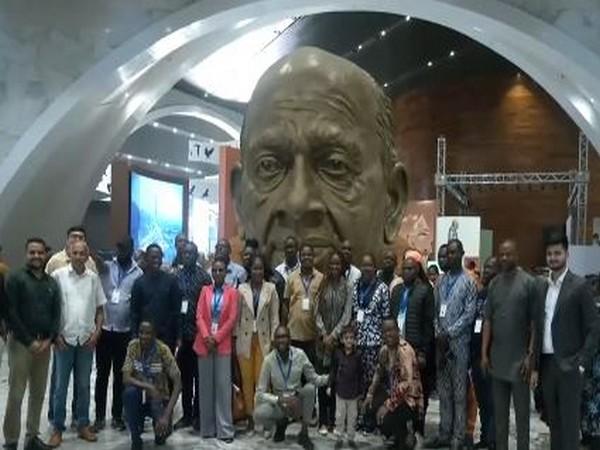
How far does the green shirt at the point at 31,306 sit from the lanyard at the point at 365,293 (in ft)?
7.02

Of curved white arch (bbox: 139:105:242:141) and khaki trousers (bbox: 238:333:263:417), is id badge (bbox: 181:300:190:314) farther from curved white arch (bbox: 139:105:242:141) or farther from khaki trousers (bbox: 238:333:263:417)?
curved white arch (bbox: 139:105:242:141)

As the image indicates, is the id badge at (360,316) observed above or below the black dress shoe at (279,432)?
above

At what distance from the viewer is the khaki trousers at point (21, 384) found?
5379 mm

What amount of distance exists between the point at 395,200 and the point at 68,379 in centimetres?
340

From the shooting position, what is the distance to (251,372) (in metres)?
Answer: 6.43

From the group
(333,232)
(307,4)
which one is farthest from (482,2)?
(333,232)

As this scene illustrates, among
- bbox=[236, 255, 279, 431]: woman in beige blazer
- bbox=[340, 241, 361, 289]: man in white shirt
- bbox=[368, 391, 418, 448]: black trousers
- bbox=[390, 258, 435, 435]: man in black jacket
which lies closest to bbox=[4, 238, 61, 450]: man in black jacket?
bbox=[236, 255, 279, 431]: woman in beige blazer

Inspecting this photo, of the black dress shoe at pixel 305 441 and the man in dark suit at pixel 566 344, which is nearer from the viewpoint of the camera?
the man in dark suit at pixel 566 344

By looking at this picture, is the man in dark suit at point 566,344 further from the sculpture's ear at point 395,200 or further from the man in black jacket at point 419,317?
the sculpture's ear at point 395,200

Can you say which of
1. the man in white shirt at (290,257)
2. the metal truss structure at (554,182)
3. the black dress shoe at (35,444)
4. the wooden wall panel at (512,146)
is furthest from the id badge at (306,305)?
the wooden wall panel at (512,146)

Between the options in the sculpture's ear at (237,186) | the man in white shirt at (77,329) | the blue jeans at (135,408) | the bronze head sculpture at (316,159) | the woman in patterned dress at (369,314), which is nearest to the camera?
the blue jeans at (135,408)

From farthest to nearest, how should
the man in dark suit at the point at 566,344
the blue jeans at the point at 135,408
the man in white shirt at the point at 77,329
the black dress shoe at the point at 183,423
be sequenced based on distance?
the black dress shoe at the point at 183,423, the man in white shirt at the point at 77,329, the blue jeans at the point at 135,408, the man in dark suit at the point at 566,344

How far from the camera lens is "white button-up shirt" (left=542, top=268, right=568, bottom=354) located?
4.96 meters

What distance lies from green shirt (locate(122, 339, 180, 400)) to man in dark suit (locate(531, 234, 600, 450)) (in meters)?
2.46
